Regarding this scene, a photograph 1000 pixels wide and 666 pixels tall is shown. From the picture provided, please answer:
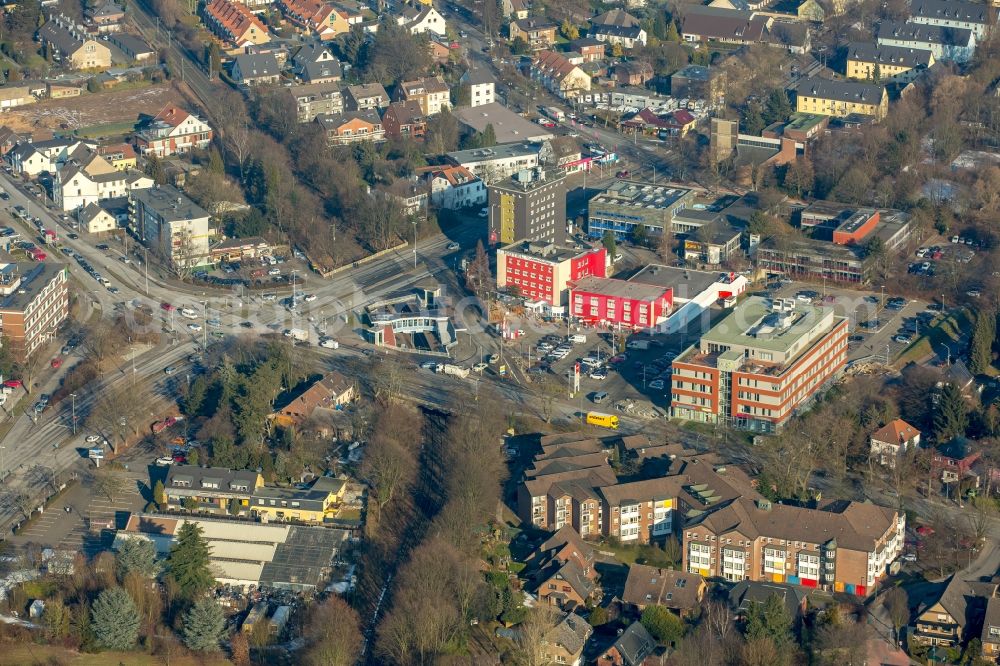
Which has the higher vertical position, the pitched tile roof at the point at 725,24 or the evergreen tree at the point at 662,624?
the evergreen tree at the point at 662,624

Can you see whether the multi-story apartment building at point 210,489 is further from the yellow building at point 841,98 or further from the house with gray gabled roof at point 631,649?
the yellow building at point 841,98

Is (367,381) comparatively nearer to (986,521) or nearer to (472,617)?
(472,617)

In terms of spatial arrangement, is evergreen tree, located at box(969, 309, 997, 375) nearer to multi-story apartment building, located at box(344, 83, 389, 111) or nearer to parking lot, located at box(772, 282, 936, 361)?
parking lot, located at box(772, 282, 936, 361)

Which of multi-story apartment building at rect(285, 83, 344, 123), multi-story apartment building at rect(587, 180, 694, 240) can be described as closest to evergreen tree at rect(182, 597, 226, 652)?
multi-story apartment building at rect(587, 180, 694, 240)

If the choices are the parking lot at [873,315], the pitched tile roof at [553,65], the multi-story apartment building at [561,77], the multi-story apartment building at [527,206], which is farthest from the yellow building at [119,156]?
the parking lot at [873,315]

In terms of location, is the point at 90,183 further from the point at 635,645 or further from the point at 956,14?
the point at 956,14

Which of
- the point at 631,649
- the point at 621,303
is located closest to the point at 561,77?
the point at 621,303
